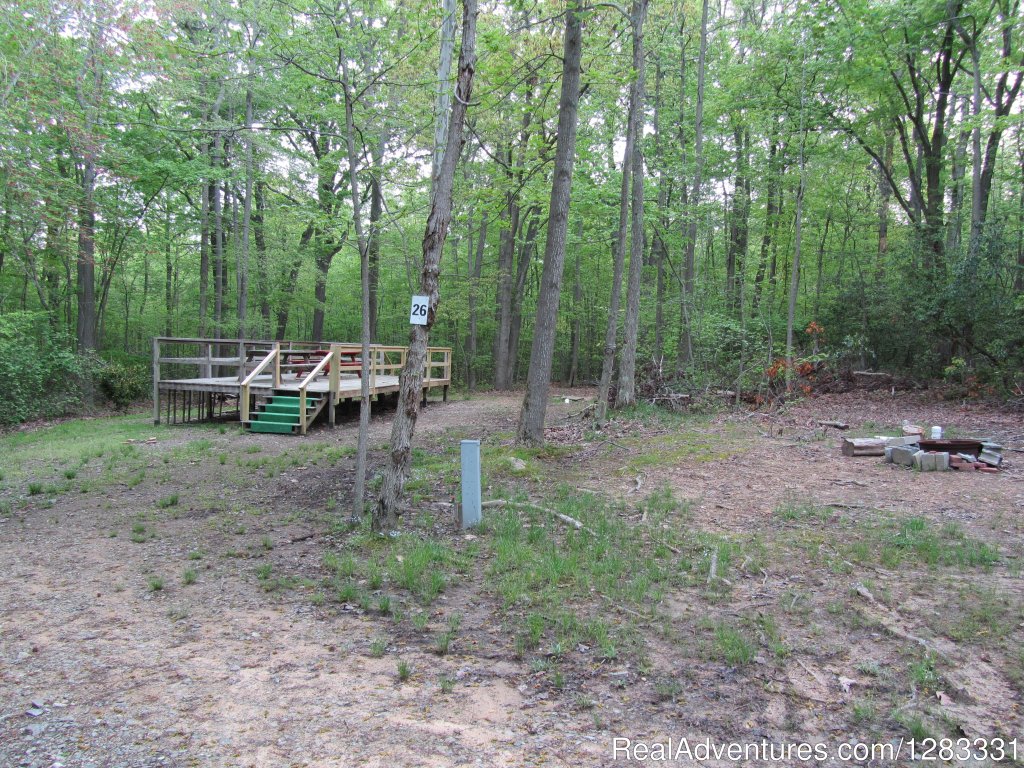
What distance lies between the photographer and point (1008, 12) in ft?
39.0

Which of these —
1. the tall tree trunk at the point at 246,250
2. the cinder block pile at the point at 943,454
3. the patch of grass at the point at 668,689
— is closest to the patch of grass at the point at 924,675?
the patch of grass at the point at 668,689

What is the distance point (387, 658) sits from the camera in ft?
9.68

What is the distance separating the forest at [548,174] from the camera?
8.12 m

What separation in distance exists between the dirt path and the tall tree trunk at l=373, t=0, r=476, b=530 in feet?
2.46

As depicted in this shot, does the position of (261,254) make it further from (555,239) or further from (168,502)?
(168,502)

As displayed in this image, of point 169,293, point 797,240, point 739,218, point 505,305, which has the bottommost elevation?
point 505,305

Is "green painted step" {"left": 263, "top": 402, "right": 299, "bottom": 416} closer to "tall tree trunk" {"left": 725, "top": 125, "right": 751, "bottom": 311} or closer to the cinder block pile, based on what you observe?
the cinder block pile

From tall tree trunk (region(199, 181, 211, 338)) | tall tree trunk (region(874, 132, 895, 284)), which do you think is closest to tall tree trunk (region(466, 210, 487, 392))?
tall tree trunk (region(199, 181, 211, 338))

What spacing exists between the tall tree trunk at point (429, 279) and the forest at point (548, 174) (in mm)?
836

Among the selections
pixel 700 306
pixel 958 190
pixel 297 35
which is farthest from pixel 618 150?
pixel 297 35

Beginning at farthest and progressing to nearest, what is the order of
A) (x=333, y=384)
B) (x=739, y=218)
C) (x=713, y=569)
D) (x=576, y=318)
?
(x=576, y=318) < (x=739, y=218) < (x=333, y=384) < (x=713, y=569)

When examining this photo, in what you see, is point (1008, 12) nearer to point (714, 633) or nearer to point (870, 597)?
point (870, 597)

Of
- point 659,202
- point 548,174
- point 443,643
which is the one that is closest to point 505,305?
point 659,202

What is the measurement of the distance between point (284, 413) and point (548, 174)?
22.4 ft
